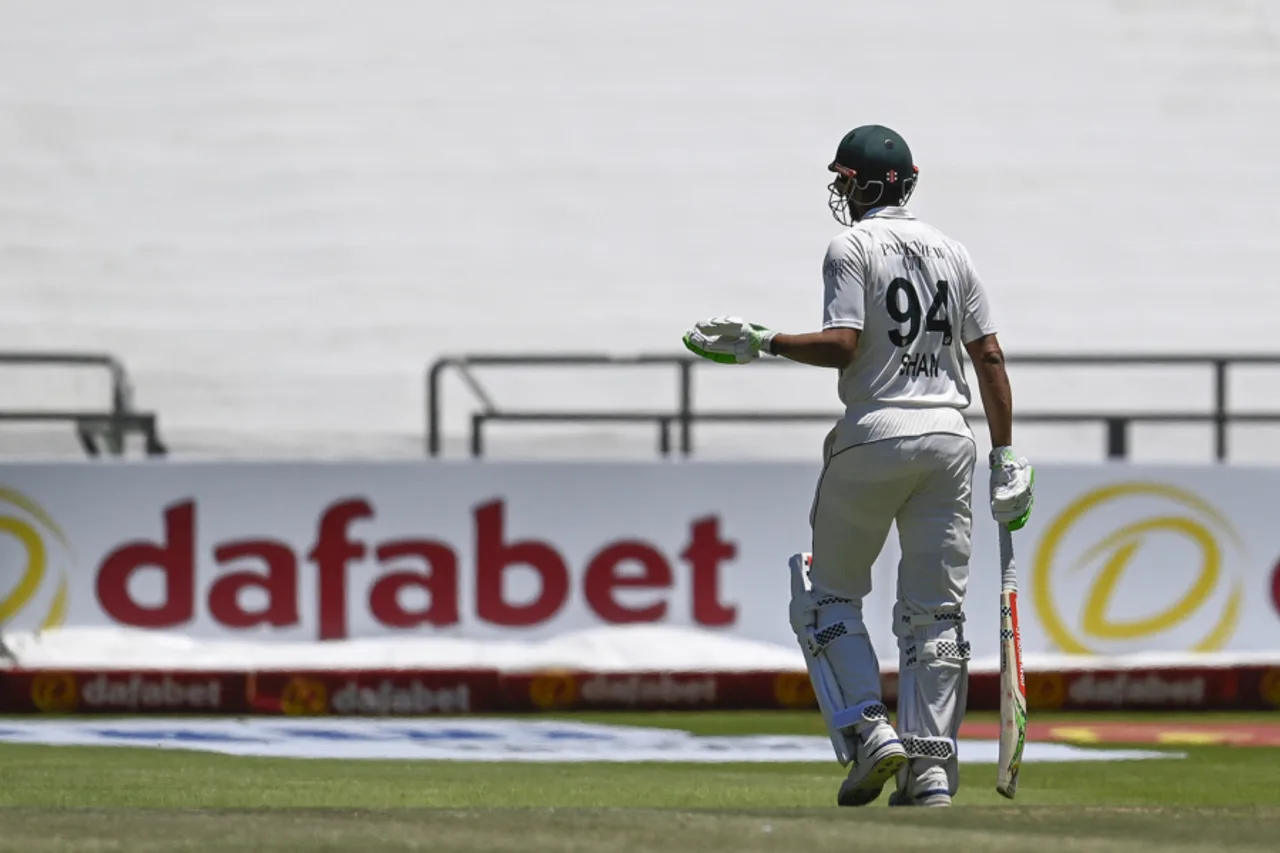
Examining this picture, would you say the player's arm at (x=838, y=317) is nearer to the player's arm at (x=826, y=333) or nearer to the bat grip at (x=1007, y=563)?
the player's arm at (x=826, y=333)

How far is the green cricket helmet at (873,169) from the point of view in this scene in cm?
693

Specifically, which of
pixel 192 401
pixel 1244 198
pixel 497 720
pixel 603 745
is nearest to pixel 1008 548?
pixel 603 745

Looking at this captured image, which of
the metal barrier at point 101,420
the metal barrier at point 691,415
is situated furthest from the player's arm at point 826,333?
the metal barrier at point 101,420

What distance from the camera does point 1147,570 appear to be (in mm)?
11820

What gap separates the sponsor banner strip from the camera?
11.1 metres

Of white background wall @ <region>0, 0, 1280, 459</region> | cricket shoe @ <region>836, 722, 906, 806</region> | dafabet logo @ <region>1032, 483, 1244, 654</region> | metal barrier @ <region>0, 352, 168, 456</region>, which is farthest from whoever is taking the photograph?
white background wall @ <region>0, 0, 1280, 459</region>

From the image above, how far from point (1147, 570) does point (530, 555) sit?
280 cm

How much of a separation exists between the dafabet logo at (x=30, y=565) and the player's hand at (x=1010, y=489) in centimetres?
574

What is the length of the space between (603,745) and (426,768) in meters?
1.30

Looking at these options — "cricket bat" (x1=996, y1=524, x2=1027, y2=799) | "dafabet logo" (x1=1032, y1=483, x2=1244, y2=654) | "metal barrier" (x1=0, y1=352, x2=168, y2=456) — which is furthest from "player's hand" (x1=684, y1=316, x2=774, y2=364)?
"metal barrier" (x1=0, y1=352, x2=168, y2=456)

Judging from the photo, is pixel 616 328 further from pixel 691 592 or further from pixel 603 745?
pixel 603 745

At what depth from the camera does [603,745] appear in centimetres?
971

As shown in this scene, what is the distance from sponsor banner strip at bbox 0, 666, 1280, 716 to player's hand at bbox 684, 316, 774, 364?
461 cm

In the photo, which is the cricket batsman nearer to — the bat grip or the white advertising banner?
the bat grip
